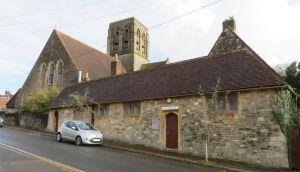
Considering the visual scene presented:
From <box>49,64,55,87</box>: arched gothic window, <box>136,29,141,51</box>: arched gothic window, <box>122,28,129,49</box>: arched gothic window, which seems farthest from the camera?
<box>136,29,141,51</box>: arched gothic window

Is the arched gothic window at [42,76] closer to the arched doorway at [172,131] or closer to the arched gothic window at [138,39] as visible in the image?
the arched gothic window at [138,39]

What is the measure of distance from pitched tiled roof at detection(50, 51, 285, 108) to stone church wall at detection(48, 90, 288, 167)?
550 millimetres

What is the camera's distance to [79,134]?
1802cm

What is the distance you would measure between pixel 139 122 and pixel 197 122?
174 inches

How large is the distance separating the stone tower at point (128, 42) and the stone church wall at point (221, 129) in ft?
94.9

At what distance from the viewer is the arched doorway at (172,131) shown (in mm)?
17344

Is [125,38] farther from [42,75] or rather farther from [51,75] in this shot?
[51,75]

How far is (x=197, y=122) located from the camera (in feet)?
53.4

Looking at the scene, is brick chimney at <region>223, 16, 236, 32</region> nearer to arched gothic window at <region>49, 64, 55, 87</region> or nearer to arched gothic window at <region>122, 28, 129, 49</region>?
arched gothic window at <region>49, 64, 55, 87</region>

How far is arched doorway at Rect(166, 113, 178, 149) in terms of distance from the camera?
17.3 metres

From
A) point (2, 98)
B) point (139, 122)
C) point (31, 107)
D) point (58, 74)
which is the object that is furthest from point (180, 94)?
point (2, 98)

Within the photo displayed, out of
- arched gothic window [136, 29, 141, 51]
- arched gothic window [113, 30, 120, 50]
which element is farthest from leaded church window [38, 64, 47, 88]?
arched gothic window [136, 29, 141, 51]

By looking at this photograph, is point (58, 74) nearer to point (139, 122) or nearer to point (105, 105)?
point (105, 105)

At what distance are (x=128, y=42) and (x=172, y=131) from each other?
34242mm
